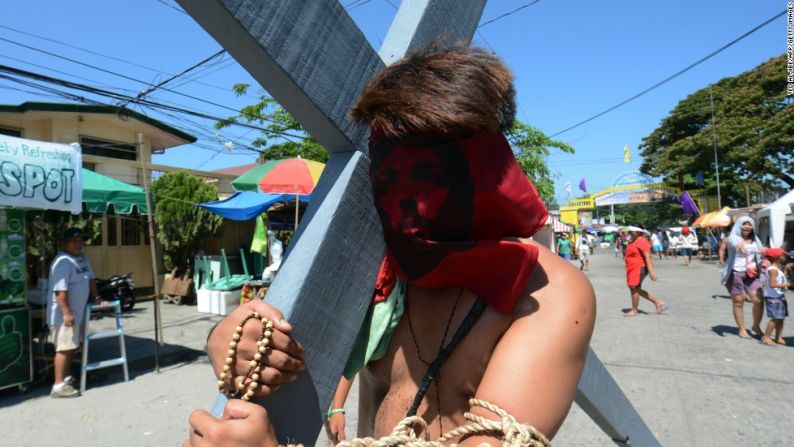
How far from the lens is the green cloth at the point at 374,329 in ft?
3.18

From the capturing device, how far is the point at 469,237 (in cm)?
87

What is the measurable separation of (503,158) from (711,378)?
5.56 metres

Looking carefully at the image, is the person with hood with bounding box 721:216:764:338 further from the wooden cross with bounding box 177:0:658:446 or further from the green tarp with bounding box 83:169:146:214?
the green tarp with bounding box 83:169:146:214

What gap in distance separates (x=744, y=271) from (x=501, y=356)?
297 inches

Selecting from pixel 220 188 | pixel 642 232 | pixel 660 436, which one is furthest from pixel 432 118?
pixel 220 188

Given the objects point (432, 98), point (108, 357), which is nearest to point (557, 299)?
point (432, 98)

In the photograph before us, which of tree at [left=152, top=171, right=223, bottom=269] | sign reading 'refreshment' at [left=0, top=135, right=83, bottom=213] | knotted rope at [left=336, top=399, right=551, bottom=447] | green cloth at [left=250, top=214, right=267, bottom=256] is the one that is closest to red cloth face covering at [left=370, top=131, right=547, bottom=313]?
knotted rope at [left=336, top=399, right=551, bottom=447]

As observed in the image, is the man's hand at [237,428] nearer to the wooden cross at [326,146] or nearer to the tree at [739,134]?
the wooden cross at [326,146]

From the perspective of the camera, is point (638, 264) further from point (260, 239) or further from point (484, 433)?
point (484, 433)

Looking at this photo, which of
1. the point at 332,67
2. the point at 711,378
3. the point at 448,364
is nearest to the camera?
the point at 332,67

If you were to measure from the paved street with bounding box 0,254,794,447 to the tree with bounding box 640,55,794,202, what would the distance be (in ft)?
68.7

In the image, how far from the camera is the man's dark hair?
81cm

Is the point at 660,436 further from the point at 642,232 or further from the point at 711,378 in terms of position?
the point at 642,232

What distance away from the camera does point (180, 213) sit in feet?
37.8
